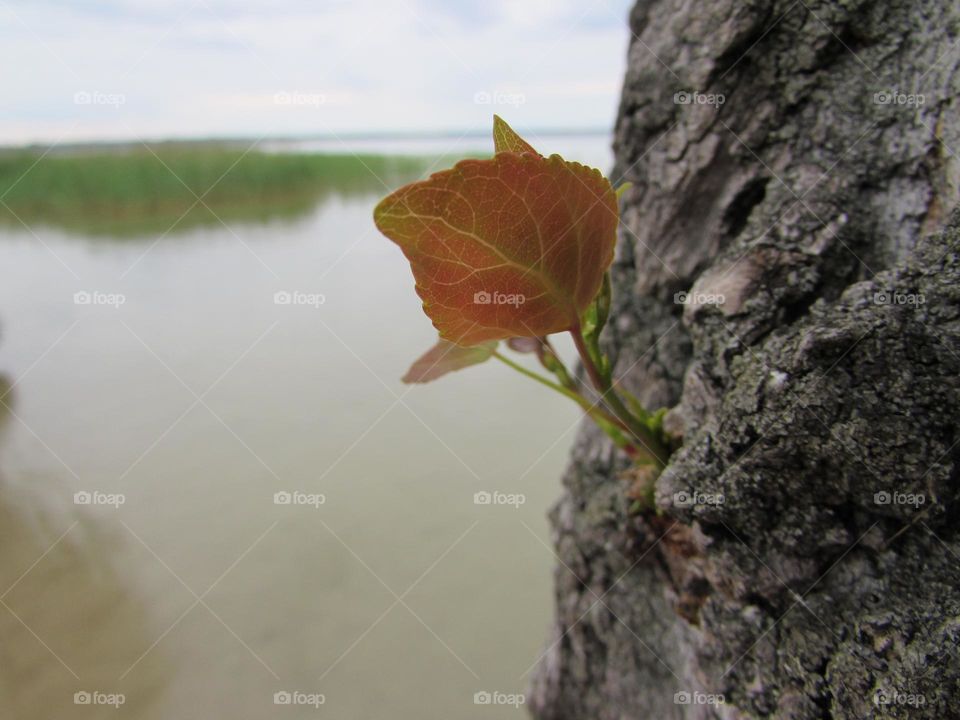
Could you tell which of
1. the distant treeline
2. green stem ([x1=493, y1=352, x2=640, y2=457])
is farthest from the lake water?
green stem ([x1=493, y1=352, x2=640, y2=457])

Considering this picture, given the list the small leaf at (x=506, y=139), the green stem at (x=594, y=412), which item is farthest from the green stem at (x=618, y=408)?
the small leaf at (x=506, y=139)

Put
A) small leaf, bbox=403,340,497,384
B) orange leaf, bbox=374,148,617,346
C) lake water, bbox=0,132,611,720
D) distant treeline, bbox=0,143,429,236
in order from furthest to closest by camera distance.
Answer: distant treeline, bbox=0,143,429,236 → lake water, bbox=0,132,611,720 → small leaf, bbox=403,340,497,384 → orange leaf, bbox=374,148,617,346

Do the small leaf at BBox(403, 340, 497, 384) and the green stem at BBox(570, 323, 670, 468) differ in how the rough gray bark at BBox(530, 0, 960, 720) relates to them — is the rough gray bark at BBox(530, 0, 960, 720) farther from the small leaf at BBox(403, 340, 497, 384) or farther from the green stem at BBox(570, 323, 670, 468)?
the small leaf at BBox(403, 340, 497, 384)

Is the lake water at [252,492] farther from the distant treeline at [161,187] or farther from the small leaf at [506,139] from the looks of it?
the small leaf at [506,139]

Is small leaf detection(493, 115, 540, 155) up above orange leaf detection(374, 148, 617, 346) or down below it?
above

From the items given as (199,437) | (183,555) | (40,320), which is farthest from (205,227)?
(183,555)

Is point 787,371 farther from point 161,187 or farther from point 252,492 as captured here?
point 161,187
